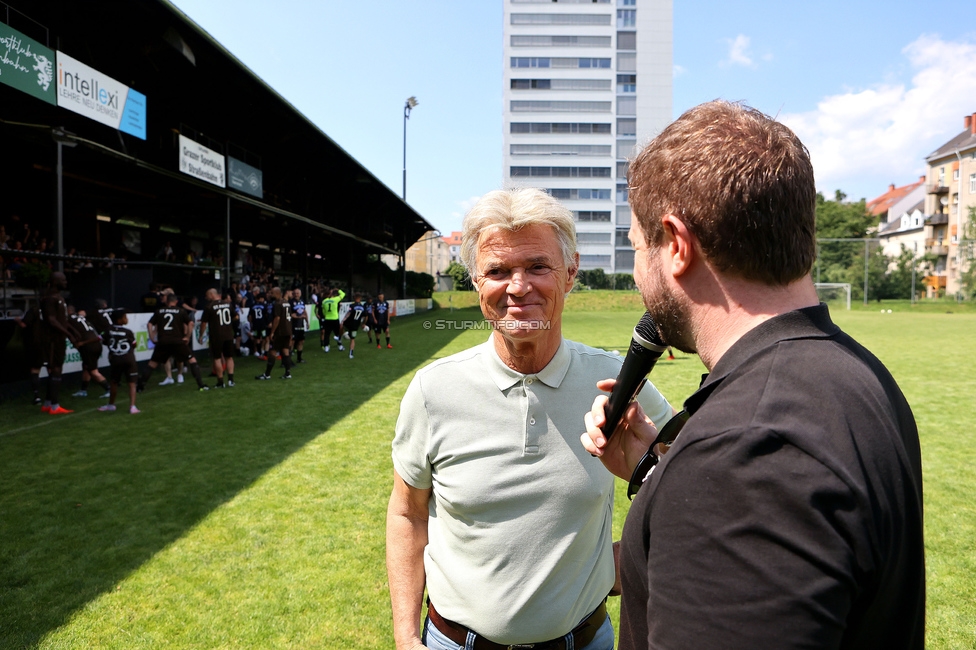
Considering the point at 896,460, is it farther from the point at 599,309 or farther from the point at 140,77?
the point at 599,309

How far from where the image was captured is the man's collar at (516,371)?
198 centimetres

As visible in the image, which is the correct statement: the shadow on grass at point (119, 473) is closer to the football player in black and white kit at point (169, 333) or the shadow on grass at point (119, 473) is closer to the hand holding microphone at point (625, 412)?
the football player in black and white kit at point (169, 333)

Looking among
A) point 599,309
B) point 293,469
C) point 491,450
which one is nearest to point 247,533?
point 293,469

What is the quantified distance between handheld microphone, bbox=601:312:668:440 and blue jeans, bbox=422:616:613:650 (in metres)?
0.98

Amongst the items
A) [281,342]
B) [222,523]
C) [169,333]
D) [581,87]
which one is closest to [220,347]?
[169,333]

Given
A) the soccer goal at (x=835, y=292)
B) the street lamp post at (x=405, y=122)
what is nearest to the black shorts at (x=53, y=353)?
the street lamp post at (x=405, y=122)

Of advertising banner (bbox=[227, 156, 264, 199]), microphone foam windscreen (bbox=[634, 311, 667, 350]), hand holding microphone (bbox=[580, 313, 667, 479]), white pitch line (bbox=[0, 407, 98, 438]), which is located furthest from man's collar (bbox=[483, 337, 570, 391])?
advertising banner (bbox=[227, 156, 264, 199])

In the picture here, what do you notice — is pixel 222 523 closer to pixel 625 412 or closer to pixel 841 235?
pixel 625 412

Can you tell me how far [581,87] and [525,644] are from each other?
3730 inches

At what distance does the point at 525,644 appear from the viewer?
1.84m

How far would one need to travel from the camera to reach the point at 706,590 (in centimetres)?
78

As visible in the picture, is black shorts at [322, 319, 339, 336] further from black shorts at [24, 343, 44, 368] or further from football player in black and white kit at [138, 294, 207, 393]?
black shorts at [24, 343, 44, 368]

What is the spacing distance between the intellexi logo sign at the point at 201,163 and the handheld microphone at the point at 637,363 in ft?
55.1

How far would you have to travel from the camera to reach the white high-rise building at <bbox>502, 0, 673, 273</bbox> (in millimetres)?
88000
